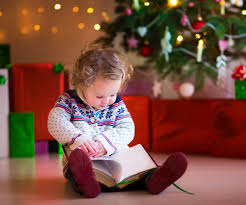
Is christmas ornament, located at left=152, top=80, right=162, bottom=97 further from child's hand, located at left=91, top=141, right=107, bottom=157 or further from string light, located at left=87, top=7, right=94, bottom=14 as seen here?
child's hand, located at left=91, top=141, right=107, bottom=157

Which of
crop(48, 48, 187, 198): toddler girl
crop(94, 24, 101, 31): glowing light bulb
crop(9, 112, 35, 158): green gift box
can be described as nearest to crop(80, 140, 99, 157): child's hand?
crop(48, 48, 187, 198): toddler girl

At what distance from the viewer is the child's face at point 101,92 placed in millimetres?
1222

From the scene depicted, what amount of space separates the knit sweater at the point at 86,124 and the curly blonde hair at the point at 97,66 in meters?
0.08

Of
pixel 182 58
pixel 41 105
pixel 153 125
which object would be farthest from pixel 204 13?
pixel 41 105

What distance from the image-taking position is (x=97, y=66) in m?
1.23

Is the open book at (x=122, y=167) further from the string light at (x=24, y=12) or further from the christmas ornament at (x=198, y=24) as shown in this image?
the string light at (x=24, y=12)

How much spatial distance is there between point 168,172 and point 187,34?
115 cm

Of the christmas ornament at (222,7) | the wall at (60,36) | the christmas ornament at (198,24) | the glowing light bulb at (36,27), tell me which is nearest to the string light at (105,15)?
the wall at (60,36)

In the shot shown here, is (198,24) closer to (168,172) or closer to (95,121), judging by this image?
(95,121)

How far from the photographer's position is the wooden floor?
1.13m

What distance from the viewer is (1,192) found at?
4.15 feet

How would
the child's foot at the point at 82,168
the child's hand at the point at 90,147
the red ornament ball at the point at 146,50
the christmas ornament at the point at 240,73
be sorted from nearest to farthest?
the child's foot at the point at 82,168 < the child's hand at the point at 90,147 < the christmas ornament at the point at 240,73 < the red ornament ball at the point at 146,50

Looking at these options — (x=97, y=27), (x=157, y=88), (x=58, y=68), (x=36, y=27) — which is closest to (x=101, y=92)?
(x=58, y=68)

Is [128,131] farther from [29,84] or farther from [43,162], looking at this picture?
[29,84]
